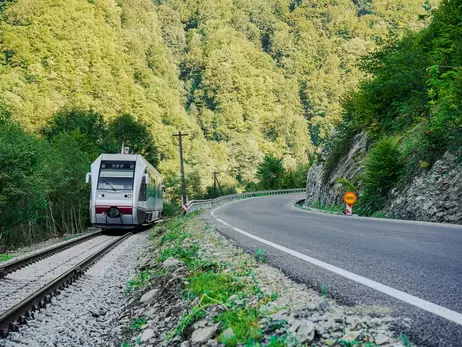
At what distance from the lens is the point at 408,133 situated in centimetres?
1602

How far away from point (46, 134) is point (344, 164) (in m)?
47.0

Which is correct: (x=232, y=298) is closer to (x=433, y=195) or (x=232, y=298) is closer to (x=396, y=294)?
(x=396, y=294)

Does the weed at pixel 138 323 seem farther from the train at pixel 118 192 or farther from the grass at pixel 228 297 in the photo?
the train at pixel 118 192

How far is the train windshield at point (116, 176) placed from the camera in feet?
55.9

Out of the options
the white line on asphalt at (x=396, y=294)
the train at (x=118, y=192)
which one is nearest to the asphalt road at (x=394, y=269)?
the white line on asphalt at (x=396, y=294)

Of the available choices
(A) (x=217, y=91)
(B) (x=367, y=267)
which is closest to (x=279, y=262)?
(B) (x=367, y=267)

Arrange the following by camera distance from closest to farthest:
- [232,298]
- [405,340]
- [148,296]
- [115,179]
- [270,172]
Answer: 1. [405,340]
2. [232,298]
3. [148,296]
4. [115,179]
5. [270,172]

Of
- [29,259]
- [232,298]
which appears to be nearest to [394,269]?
[232,298]

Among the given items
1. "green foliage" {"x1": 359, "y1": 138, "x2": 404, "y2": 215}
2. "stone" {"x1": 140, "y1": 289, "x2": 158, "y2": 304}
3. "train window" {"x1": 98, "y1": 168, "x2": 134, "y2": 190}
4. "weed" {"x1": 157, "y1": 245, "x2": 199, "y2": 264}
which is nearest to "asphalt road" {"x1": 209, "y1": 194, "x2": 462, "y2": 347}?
"weed" {"x1": 157, "y1": 245, "x2": 199, "y2": 264}

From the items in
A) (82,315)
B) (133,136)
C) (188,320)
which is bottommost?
(82,315)

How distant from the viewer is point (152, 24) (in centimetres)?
16825

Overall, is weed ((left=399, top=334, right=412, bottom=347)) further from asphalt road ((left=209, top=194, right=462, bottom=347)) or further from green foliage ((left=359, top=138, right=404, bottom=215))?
green foliage ((left=359, top=138, right=404, bottom=215))

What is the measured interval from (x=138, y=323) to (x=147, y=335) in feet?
2.07

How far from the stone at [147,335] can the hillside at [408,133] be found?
922cm
